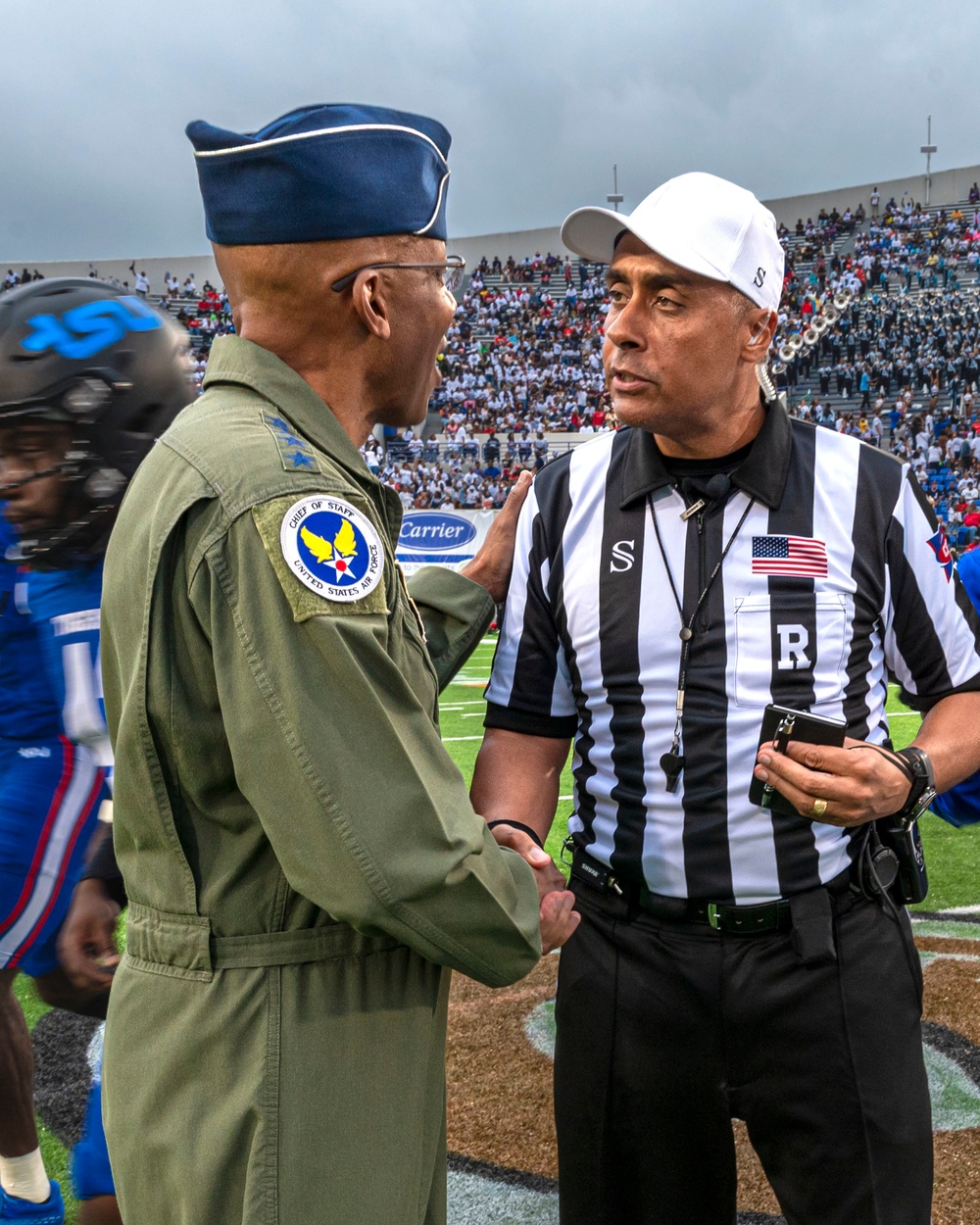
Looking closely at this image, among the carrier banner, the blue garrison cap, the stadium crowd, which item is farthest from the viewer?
the stadium crowd

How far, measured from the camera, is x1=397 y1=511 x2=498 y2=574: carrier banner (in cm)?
2038

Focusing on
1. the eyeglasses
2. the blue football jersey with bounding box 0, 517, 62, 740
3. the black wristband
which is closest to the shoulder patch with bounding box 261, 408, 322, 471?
the eyeglasses

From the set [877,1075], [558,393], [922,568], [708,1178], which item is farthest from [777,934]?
[558,393]

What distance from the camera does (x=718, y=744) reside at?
6.93ft

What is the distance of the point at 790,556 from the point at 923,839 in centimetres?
581

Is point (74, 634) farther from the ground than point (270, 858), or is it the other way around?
point (74, 634)

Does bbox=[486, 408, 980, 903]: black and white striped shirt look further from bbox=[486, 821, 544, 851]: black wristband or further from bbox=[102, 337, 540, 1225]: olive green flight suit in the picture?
bbox=[102, 337, 540, 1225]: olive green flight suit

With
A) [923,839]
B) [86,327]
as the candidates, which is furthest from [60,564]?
[923,839]

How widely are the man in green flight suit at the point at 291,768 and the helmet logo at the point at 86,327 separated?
1.08m

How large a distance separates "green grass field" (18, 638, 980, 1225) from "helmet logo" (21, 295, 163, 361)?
7.73 feet

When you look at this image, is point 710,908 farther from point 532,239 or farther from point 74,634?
point 532,239

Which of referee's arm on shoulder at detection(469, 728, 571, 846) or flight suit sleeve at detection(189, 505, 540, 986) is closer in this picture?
flight suit sleeve at detection(189, 505, 540, 986)

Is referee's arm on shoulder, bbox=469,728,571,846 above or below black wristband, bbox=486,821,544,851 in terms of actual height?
above

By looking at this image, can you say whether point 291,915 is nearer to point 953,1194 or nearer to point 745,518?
point 745,518
